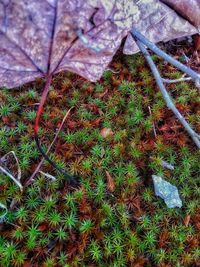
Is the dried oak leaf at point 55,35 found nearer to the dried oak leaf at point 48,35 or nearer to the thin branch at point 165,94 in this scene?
the dried oak leaf at point 48,35

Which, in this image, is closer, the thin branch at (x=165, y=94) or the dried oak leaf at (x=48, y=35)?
the dried oak leaf at (x=48, y=35)

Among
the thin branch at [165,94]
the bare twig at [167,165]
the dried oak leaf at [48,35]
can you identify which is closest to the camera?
the dried oak leaf at [48,35]

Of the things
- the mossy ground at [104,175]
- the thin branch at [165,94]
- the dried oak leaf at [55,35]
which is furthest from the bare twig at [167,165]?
the dried oak leaf at [55,35]

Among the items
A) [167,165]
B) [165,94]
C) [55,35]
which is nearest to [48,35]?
[55,35]

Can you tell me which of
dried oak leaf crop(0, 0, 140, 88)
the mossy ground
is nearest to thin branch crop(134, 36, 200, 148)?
the mossy ground

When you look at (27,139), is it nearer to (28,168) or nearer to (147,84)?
(28,168)

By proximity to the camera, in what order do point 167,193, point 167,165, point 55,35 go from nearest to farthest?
point 55,35 < point 167,193 < point 167,165

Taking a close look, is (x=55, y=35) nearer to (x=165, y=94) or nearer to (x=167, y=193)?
(x=165, y=94)

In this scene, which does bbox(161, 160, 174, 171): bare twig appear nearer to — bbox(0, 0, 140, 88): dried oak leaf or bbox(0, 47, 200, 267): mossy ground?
bbox(0, 47, 200, 267): mossy ground
